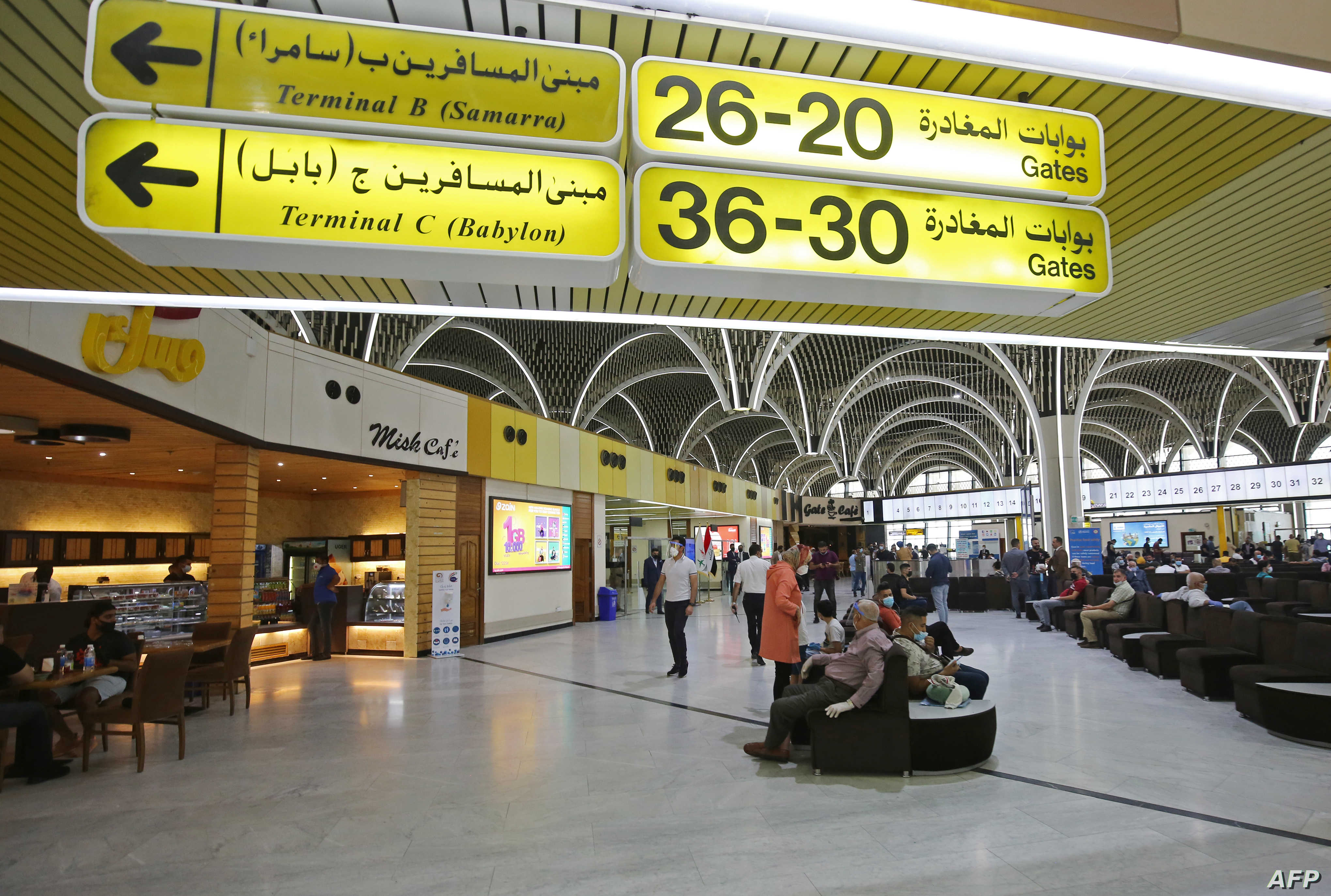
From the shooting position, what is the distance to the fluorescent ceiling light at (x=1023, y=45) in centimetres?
196

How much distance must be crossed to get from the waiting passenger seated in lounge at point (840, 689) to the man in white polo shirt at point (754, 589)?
3.98 metres

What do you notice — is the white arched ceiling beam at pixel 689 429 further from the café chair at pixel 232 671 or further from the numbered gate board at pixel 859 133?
the numbered gate board at pixel 859 133

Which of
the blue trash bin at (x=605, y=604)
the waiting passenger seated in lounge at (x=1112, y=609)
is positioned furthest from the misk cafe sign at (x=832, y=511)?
the waiting passenger seated in lounge at (x=1112, y=609)

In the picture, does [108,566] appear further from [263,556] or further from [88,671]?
[88,671]

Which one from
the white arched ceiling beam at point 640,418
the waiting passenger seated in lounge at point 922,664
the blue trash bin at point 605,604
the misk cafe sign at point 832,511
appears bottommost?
the blue trash bin at point 605,604

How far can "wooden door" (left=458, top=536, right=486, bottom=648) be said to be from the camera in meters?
12.2

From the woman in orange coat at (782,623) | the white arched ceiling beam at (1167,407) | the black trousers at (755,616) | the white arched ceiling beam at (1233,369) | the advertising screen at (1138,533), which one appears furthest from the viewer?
the white arched ceiling beam at (1167,407)

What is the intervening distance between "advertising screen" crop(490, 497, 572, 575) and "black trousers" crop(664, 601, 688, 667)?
5.11 meters

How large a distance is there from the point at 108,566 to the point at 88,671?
7.65 meters

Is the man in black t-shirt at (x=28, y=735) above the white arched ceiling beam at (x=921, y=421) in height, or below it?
below

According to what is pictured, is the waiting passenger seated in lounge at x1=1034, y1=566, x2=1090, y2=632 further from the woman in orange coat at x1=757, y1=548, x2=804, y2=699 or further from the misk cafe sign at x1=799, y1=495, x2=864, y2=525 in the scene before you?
the misk cafe sign at x1=799, y1=495, x2=864, y2=525

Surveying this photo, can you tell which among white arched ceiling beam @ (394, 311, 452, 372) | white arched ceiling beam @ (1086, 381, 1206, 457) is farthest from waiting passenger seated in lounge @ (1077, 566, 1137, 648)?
white arched ceiling beam @ (1086, 381, 1206, 457)

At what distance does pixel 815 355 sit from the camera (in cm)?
2622

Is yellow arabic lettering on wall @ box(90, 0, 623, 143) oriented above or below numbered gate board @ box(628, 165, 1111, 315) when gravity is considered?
above
